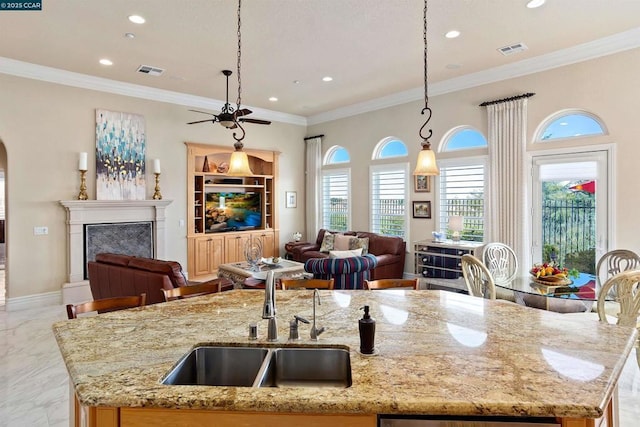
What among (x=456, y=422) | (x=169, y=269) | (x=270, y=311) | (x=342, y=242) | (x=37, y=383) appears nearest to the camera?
(x=456, y=422)

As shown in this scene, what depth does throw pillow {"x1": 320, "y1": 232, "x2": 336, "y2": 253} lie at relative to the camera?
7699 millimetres

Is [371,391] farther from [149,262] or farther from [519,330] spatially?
[149,262]

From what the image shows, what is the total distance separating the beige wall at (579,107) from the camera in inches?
179

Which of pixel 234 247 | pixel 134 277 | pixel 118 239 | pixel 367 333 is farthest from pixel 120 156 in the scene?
pixel 367 333

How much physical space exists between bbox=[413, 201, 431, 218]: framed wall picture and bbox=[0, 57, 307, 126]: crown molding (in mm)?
3887

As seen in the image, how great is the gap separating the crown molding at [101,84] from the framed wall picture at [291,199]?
189 cm

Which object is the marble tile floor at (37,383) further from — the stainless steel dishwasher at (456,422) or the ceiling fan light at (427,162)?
the ceiling fan light at (427,162)

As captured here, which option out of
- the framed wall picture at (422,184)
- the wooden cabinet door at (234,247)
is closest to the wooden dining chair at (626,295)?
the framed wall picture at (422,184)

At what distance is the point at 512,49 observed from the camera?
4930 mm

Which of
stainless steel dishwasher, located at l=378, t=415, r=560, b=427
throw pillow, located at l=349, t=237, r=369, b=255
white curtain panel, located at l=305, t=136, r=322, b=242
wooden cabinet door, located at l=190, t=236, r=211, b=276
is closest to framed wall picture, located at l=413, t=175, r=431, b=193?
throw pillow, located at l=349, t=237, r=369, b=255

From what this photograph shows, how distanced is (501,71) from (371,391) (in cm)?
575

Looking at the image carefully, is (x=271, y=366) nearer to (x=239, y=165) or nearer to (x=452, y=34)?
(x=239, y=165)

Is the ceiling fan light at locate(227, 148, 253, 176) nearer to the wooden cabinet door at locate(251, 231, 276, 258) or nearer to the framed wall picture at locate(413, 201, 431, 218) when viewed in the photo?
the framed wall picture at locate(413, 201, 431, 218)

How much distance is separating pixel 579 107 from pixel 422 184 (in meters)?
2.56
